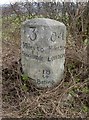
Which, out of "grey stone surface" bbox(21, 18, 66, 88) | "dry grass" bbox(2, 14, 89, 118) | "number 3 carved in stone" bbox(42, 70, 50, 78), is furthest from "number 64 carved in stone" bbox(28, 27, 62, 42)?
"dry grass" bbox(2, 14, 89, 118)

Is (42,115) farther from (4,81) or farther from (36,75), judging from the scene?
(4,81)

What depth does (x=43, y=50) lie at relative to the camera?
3.71 m

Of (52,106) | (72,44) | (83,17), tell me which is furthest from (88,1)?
(52,106)

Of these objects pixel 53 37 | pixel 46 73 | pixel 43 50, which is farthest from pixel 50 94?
pixel 53 37

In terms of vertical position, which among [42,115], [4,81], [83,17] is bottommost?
[42,115]

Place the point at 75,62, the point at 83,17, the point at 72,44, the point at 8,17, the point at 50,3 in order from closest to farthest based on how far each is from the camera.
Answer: the point at 75,62
the point at 72,44
the point at 83,17
the point at 50,3
the point at 8,17

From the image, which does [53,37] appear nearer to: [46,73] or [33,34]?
[33,34]

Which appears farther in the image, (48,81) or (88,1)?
(88,1)

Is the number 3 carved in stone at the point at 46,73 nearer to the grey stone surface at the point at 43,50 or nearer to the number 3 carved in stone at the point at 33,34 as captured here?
the grey stone surface at the point at 43,50

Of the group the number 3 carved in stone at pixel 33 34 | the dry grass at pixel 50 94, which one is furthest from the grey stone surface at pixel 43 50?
the dry grass at pixel 50 94

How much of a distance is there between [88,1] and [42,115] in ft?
9.11

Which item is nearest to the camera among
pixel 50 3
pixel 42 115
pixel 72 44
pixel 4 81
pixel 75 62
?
pixel 42 115

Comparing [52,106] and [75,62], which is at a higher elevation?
[75,62]

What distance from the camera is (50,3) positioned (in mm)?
6051
